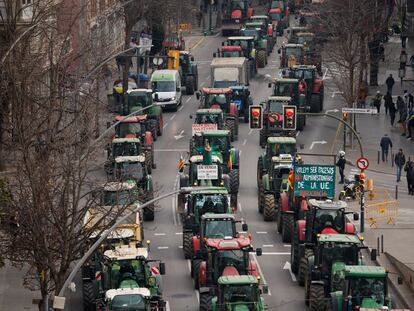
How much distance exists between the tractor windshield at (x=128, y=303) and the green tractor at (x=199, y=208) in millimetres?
12297

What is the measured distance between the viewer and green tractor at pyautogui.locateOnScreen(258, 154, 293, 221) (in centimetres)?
6694

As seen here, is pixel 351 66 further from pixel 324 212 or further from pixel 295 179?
pixel 324 212

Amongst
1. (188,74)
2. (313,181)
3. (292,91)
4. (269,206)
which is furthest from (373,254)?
(188,74)

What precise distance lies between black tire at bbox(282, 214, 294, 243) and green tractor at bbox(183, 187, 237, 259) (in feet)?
9.20

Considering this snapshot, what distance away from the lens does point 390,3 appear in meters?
109

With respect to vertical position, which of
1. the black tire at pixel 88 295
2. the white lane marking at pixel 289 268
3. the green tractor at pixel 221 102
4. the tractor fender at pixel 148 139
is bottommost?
the white lane marking at pixel 289 268

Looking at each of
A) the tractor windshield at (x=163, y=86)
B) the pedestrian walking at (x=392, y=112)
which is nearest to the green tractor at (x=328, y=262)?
the pedestrian walking at (x=392, y=112)

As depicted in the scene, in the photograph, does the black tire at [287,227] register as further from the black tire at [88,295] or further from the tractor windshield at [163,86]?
the tractor windshield at [163,86]

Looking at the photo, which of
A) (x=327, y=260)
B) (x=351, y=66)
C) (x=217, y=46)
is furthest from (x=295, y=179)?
(x=217, y=46)

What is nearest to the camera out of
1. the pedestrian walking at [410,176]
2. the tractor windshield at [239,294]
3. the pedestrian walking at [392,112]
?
the tractor windshield at [239,294]

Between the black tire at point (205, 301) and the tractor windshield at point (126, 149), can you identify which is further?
the tractor windshield at point (126, 149)

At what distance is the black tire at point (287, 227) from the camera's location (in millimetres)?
62516

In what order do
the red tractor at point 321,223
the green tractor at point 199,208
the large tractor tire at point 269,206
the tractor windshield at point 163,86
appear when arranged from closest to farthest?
1. the red tractor at point 321,223
2. the green tractor at point 199,208
3. the large tractor tire at point 269,206
4. the tractor windshield at point 163,86

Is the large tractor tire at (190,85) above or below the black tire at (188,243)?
above
